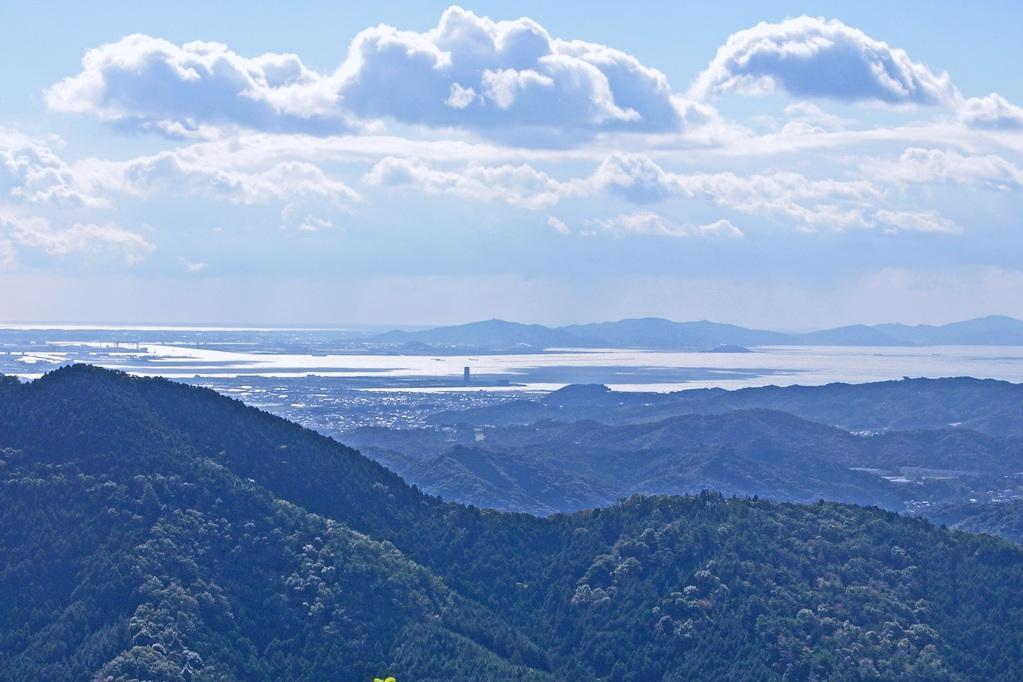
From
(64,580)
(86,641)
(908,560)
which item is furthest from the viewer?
(908,560)

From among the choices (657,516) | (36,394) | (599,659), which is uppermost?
(36,394)

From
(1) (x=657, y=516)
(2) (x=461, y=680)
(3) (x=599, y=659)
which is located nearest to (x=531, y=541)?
(1) (x=657, y=516)

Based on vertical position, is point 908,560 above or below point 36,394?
below

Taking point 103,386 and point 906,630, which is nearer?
point 906,630

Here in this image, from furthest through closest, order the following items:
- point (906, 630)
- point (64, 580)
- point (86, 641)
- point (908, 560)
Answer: point (908, 560)
point (906, 630)
point (64, 580)
point (86, 641)

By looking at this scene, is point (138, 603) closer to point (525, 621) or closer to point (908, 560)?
point (525, 621)

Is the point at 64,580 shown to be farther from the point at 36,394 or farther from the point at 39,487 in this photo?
the point at 36,394
